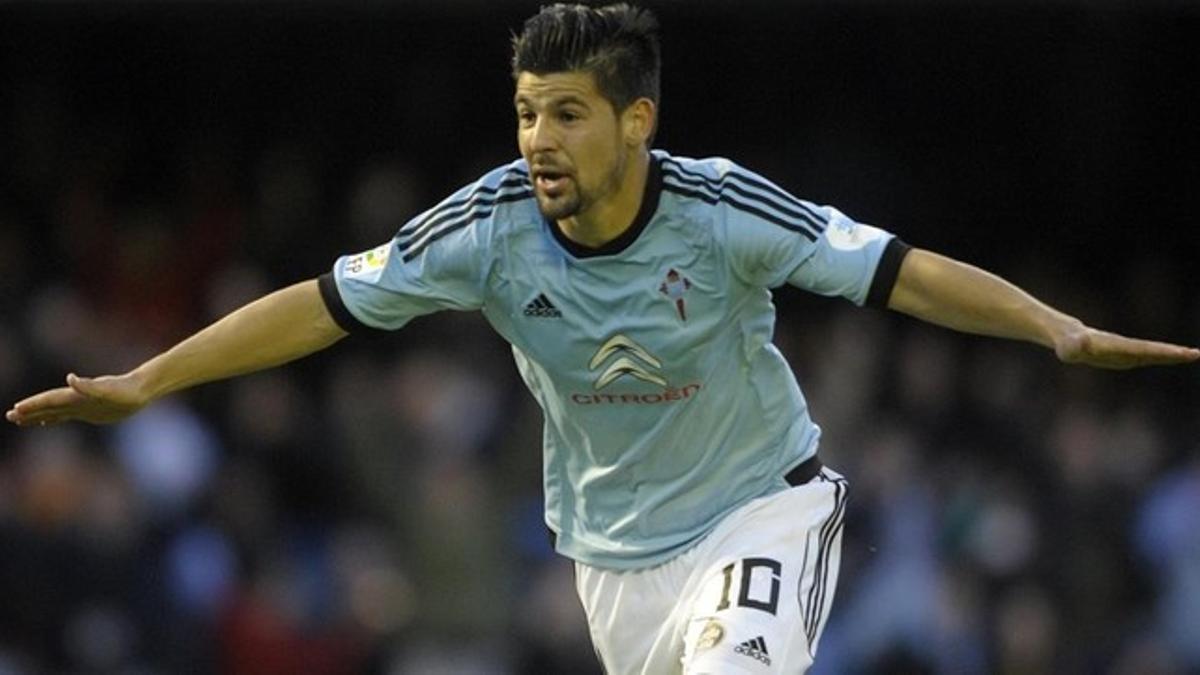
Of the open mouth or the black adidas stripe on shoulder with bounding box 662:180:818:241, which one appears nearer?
the open mouth

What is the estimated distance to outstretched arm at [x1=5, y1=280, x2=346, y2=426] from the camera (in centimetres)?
724

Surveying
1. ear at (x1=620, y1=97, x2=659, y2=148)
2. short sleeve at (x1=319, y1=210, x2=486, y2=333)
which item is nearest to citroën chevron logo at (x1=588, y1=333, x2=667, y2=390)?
short sleeve at (x1=319, y1=210, x2=486, y2=333)

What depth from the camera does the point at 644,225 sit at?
740cm

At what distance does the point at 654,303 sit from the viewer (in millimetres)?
7414

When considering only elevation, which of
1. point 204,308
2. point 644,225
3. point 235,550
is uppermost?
point 644,225

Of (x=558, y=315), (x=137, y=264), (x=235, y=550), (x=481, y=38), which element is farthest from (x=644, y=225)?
(x=481, y=38)

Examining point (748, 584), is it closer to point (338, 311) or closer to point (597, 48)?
point (338, 311)

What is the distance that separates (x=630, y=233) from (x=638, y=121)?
290 millimetres

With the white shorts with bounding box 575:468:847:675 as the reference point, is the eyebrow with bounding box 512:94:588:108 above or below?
above

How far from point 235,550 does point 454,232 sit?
19.1ft

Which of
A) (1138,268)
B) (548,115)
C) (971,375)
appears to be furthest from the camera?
(1138,268)

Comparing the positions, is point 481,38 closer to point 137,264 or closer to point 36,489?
point 137,264

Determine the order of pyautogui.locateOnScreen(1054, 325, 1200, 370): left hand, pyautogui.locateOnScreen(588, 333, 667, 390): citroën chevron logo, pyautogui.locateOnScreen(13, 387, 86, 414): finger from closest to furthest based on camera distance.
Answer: pyautogui.locateOnScreen(1054, 325, 1200, 370): left hand → pyautogui.locateOnScreen(13, 387, 86, 414): finger → pyautogui.locateOnScreen(588, 333, 667, 390): citroën chevron logo

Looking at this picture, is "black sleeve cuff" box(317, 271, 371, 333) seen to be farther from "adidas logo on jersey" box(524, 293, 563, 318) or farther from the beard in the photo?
the beard
